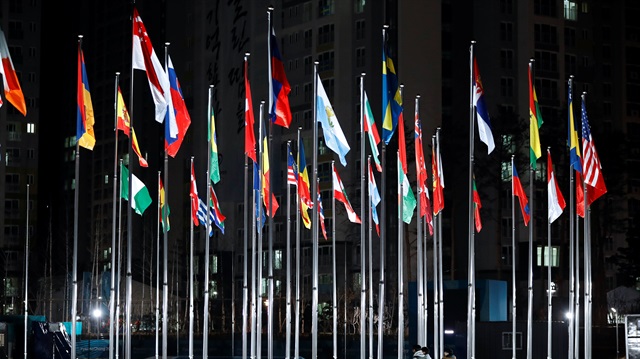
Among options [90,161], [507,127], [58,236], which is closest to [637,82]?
[507,127]

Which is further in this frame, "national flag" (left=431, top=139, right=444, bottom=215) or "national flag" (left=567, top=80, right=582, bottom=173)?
"national flag" (left=431, top=139, right=444, bottom=215)

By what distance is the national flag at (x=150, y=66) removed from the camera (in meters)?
34.8

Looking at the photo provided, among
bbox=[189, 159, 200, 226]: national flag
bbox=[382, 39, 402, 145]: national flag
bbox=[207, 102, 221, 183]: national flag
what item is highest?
bbox=[382, 39, 402, 145]: national flag

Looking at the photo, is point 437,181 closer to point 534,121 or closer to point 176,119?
point 534,121

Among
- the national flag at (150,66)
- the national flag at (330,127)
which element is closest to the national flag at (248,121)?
the national flag at (330,127)

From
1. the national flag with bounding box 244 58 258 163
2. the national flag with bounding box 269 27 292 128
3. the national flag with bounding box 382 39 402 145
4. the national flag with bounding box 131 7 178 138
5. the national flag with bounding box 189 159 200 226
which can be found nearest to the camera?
the national flag with bounding box 131 7 178 138

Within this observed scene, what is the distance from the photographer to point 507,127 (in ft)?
300

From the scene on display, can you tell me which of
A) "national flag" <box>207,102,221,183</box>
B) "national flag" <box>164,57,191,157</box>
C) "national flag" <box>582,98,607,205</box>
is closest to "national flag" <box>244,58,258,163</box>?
"national flag" <box>207,102,221,183</box>

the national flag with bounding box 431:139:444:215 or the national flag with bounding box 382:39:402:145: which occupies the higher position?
the national flag with bounding box 382:39:402:145

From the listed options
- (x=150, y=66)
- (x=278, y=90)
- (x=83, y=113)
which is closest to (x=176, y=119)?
(x=150, y=66)

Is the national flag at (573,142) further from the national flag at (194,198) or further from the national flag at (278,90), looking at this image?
the national flag at (194,198)

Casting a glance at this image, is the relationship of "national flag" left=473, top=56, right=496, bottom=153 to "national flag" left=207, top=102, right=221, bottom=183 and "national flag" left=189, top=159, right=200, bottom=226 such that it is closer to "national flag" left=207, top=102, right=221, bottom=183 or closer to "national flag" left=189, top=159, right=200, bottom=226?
"national flag" left=207, top=102, right=221, bottom=183

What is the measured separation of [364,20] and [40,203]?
58.5 meters

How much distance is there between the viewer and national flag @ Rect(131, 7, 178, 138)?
3484 centimetres
